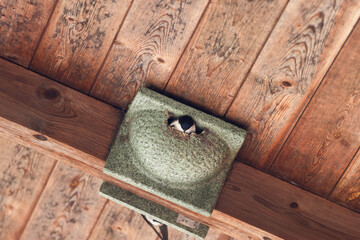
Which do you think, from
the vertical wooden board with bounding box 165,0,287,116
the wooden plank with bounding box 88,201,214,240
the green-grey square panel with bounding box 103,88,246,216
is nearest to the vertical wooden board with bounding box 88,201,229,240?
the wooden plank with bounding box 88,201,214,240

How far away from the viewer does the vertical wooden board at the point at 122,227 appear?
Result: 1579 millimetres

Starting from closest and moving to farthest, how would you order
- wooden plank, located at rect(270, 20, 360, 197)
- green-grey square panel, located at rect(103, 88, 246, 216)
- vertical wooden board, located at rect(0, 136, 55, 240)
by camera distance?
green-grey square panel, located at rect(103, 88, 246, 216)
wooden plank, located at rect(270, 20, 360, 197)
vertical wooden board, located at rect(0, 136, 55, 240)

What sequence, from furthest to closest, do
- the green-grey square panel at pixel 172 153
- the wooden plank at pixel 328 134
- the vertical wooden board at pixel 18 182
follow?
the vertical wooden board at pixel 18 182 < the wooden plank at pixel 328 134 < the green-grey square panel at pixel 172 153

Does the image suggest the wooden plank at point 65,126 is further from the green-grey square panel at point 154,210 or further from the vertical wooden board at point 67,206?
the vertical wooden board at point 67,206

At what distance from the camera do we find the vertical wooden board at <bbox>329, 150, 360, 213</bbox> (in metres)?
1.27

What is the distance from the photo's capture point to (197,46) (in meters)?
1.22

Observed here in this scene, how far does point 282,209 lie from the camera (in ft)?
3.80

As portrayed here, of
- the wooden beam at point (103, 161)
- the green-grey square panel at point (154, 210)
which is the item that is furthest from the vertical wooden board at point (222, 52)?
the green-grey square panel at point (154, 210)

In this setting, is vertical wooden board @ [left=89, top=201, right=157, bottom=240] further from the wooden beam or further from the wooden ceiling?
the wooden ceiling

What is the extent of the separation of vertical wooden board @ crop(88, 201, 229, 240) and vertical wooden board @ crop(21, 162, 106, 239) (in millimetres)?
41

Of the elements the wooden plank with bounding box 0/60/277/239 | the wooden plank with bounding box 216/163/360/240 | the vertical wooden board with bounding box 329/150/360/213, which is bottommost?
the wooden plank with bounding box 0/60/277/239

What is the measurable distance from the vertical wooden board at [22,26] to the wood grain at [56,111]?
0.08m

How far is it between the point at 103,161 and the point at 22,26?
69 cm

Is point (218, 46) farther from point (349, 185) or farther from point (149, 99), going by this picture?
point (349, 185)
